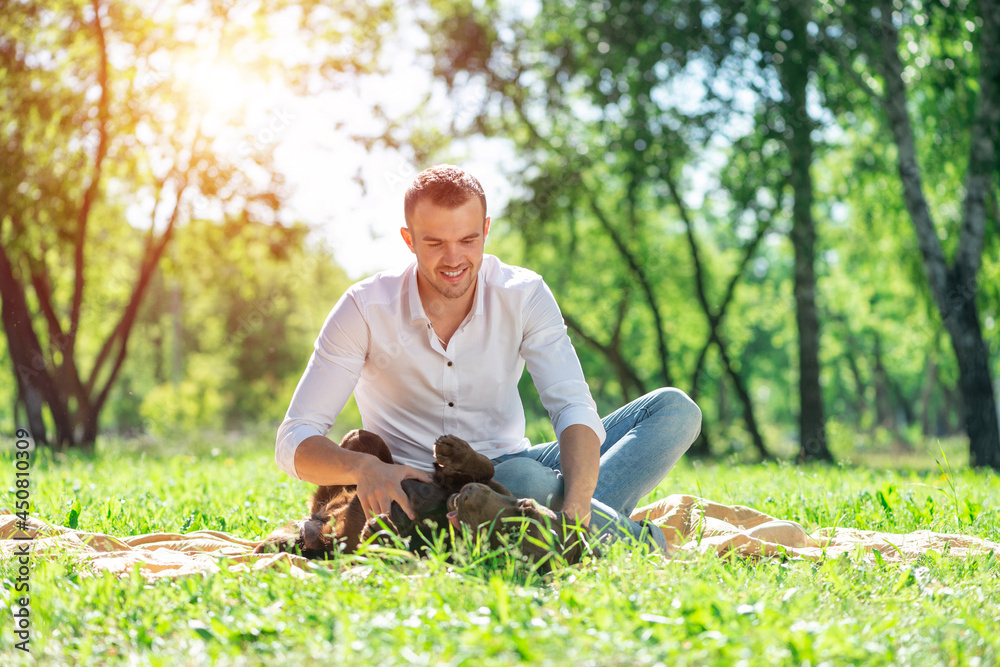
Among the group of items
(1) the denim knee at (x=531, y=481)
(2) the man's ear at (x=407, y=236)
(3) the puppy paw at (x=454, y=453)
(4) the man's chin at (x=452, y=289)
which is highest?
(2) the man's ear at (x=407, y=236)

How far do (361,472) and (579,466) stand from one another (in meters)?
0.79

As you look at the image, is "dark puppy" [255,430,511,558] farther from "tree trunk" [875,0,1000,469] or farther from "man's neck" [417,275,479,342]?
"tree trunk" [875,0,1000,469]

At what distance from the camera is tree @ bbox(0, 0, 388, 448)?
33.8 ft

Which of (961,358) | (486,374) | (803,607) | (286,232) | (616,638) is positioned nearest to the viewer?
(616,638)

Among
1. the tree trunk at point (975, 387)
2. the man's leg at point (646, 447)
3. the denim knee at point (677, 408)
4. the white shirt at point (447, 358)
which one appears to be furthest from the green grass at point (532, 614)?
the tree trunk at point (975, 387)

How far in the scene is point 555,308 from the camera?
3.75 m

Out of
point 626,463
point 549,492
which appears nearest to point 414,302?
point 549,492

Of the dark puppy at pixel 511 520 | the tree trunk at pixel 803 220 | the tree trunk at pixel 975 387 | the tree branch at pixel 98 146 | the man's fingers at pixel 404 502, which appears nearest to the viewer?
the dark puppy at pixel 511 520

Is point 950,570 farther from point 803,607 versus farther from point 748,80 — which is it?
point 748,80

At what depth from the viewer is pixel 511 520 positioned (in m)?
2.71

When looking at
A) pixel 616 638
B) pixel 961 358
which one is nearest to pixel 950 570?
pixel 616 638

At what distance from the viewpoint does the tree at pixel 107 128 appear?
1031 cm

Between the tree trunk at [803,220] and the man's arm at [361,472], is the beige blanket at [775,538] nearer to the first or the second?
the man's arm at [361,472]

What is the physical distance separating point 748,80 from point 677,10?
4.89 ft
